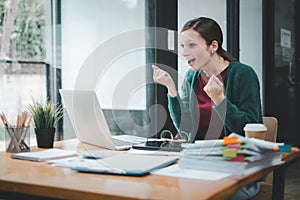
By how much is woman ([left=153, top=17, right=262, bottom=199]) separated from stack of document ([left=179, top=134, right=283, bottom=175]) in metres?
0.51

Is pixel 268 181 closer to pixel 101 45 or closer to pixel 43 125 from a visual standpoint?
pixel 43 125

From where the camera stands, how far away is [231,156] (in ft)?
4.47

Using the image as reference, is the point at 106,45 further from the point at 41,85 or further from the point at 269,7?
the point at 269,7

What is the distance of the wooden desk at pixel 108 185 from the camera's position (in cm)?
111

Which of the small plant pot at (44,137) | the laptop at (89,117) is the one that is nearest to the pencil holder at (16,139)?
the small plant pot at (44,137)

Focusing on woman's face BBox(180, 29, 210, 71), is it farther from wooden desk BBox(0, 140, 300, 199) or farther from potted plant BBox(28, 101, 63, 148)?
wooden desk BBox(0, 140, 300, 199)

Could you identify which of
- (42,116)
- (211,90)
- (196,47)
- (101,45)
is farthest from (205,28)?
(101,45)

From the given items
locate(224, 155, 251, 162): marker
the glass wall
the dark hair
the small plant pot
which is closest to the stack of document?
locate(224, 155, 251, 162): marker

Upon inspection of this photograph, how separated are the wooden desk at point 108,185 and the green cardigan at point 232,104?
545 millimetres

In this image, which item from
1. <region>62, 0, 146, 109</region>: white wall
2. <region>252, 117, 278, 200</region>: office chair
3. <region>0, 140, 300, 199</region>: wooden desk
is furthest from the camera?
<region>62, 0, 146, 109</region>: white wall

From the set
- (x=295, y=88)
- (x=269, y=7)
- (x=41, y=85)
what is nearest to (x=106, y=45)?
(x=41, y=85)

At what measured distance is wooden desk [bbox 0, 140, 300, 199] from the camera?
111 cm

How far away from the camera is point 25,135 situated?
1859mm

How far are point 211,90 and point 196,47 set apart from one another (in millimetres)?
371
